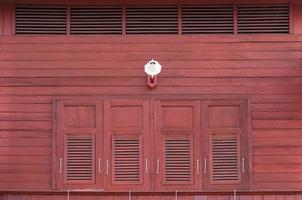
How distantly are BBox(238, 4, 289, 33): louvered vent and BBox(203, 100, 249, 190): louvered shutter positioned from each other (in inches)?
40.5

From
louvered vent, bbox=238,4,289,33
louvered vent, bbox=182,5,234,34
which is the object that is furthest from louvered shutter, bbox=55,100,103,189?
louvered vent, bbox=238,4,289,33

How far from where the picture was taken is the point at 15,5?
947 centimetres

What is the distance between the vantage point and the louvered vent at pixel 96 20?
9.44 metres

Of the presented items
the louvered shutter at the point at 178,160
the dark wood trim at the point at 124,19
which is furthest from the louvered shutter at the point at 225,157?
the dark wood trim at the point at 124,19

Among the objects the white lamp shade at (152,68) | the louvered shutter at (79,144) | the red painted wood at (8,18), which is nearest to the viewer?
the white lamp shade at (152,68)

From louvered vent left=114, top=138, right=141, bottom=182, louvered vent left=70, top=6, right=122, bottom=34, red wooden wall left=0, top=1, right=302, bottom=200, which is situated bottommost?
louvered vent left=114, top=138, right=141, bottom=182

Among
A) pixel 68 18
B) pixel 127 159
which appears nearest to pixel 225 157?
pixel 127 159

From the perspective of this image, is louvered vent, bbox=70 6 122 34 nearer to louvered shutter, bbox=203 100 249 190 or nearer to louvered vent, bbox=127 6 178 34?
louvered vent, bbox=127 6 178 34

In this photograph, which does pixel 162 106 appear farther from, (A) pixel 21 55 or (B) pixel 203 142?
(A) pixel 21 55

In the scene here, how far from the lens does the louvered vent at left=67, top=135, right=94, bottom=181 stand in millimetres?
9211

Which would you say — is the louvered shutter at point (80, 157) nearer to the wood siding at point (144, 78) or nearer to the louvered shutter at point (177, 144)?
the wood siding at point (144, 78)

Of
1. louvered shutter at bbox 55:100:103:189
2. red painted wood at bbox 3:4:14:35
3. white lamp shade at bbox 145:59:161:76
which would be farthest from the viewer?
red painted wood at bbox 3:4:14:35

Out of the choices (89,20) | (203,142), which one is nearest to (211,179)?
(203,142)

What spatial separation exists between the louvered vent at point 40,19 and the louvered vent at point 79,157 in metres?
1.49
